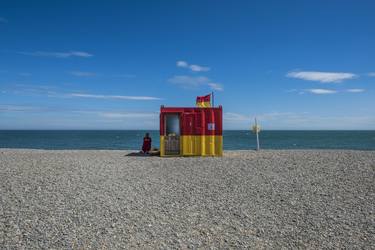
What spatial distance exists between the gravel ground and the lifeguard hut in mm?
4677

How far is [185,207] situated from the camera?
24.5ft

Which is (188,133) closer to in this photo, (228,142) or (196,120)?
(196,120)

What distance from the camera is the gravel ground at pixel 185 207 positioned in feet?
18.4

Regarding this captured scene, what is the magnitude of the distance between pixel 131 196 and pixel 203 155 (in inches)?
361

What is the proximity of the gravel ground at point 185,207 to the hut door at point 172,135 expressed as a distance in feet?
16.0

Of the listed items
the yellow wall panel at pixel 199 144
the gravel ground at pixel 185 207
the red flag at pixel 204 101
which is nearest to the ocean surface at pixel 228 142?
the red flag at pixel 204 101

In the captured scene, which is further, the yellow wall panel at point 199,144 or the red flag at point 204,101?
the red flag at point 204,101

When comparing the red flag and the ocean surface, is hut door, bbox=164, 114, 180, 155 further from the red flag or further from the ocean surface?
the ocean surface

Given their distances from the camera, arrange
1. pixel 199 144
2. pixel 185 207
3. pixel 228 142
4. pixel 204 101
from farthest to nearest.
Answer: pixel 228 142 < pixel 204 101 < pixel 199 144 < pixel 185 207

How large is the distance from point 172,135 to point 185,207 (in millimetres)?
10138

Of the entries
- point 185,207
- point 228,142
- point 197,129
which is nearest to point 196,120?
point 197,129

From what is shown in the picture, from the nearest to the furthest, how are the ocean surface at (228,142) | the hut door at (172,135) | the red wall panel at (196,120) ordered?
the red wall panel at (196,120) → the hut door at (172,135) → the ocean surface at (228,142)

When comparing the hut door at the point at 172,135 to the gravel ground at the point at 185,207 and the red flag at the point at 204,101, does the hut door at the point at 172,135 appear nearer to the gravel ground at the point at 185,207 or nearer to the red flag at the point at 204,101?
the red flag at the point at 204,101

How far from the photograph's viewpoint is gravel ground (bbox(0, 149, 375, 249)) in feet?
18.4
